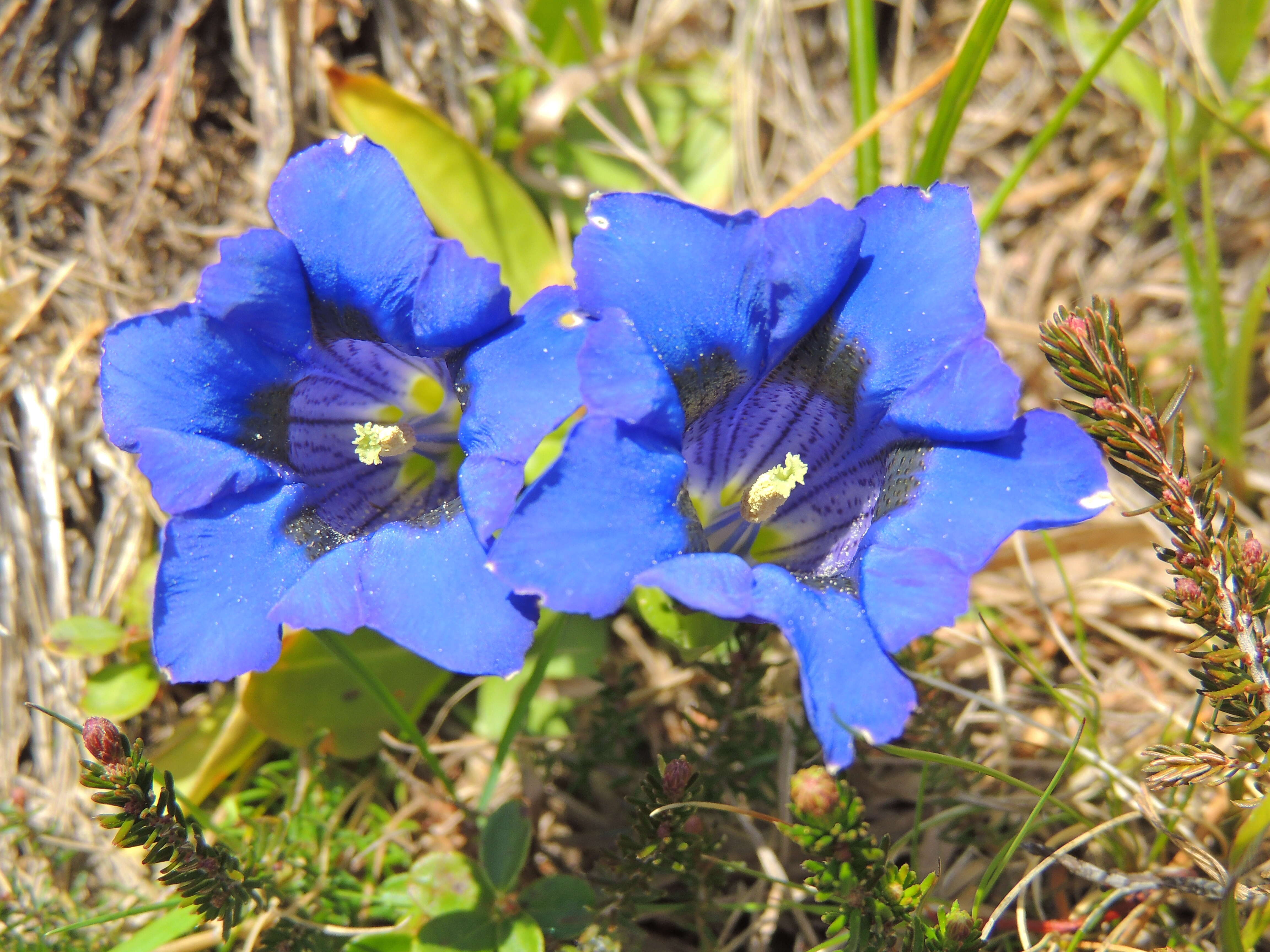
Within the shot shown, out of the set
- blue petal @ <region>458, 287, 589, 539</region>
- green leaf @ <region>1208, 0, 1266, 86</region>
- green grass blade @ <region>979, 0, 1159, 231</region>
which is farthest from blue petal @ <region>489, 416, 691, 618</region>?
green leaf @ <region>1208, 0, 1266, 86</region>

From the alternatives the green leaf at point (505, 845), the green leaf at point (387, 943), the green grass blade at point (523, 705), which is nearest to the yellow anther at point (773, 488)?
the green grass blade at point (523, 705)

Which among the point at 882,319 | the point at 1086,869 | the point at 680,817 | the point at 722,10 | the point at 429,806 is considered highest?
the point at 722,10

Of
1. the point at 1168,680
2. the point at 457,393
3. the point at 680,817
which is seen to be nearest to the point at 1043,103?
the point at 1168,680

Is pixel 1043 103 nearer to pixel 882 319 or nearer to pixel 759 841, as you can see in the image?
pixel 882 319

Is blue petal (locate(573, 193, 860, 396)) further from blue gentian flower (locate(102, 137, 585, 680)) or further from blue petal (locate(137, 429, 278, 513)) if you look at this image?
blue petal (locate(137, 429, 278, 513))

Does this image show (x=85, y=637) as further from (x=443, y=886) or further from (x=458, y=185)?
(x=458, y=185)

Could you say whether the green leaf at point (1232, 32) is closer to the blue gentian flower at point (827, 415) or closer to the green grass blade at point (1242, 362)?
the green grass blade at point (1242, 362)

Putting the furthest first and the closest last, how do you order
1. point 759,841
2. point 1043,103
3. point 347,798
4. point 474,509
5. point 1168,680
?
point 1043,103, point 1168,680, point 347,798, point 759,841, point 474,509

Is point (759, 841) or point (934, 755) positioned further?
point (759, 841)
